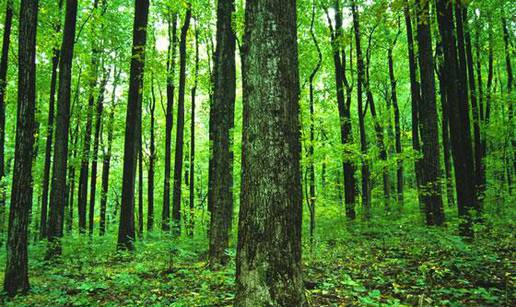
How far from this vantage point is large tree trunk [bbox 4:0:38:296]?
20.7 ft

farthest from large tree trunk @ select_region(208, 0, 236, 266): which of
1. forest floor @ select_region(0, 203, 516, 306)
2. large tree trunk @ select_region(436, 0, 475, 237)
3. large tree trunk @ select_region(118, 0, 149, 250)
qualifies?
large tree trunk @ select_region(436, 0, 475, 237)

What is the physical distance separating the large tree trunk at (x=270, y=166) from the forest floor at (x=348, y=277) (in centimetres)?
142

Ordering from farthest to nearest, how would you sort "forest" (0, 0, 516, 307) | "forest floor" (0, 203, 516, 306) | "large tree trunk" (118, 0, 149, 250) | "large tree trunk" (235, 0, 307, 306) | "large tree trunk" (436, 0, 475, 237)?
"large tree trunk" (118, 0, 149, 250)
"large tree trunk" (436, 0, 475, 237)
"forest floor" (0, 203, 516, 306)
"forest" (0, 0, 516, 307)
"large tree trunk" (235, 0, 307, 306)

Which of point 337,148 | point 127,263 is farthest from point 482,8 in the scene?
point 127,263

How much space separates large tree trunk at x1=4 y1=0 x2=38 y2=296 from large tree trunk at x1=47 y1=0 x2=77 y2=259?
4291 millimetres

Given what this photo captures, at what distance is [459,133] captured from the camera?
9.02 m

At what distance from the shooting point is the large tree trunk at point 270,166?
3.45 meters

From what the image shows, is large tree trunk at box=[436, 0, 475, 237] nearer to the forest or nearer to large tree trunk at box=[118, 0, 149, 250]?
the forest

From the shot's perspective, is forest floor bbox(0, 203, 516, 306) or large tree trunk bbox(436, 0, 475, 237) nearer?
forest floor bbox(0, 203, 516, 306)

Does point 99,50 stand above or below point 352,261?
above

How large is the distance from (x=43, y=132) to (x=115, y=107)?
4480mm

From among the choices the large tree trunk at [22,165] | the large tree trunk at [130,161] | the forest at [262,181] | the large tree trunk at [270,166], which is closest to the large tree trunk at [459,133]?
the forest at [262,181]

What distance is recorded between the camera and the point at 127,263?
9.91m

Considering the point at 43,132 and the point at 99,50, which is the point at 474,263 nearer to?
the point at 99,50
